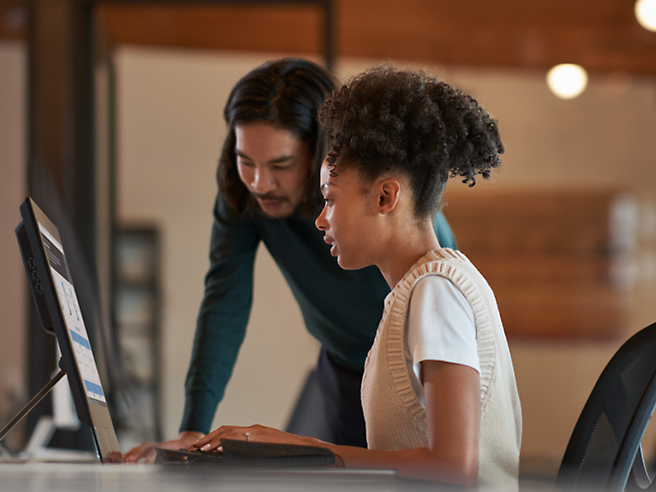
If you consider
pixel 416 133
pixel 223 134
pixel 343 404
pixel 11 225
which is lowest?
pixel 343 404

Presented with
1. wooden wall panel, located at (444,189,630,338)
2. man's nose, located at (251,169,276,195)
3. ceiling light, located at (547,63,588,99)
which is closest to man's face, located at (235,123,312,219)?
man's nose, located at (251,169,276,195)

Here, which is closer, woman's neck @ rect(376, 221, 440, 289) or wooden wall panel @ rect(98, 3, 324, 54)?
woman's neck @ rect(376, 221, 440, 289)

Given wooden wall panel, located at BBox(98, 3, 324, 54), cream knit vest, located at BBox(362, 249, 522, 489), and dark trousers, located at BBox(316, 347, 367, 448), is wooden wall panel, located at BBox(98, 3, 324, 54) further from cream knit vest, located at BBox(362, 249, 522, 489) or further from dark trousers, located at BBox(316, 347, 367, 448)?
cream knit vest, located at BBox(362, 249, 522, 489)

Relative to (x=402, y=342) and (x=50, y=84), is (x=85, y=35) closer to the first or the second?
(x=50, y=84)

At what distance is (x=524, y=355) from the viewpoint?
3229 mm

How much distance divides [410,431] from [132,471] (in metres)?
0.33

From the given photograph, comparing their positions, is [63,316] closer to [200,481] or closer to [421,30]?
[200,481]

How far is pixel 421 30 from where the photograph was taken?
3.13 meters

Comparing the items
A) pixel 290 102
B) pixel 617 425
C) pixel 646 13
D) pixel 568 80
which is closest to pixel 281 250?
pixel 290 102

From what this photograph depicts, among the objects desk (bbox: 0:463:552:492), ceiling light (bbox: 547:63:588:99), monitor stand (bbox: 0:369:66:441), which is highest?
ceiling light (bbox: 547:63:588:99)

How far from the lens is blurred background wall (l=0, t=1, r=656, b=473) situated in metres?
2.71

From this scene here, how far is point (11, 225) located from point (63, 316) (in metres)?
2.32

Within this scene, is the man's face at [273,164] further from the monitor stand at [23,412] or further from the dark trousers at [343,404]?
the monitor stand at [23,412]

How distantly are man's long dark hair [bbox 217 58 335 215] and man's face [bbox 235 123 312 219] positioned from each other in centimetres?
1
